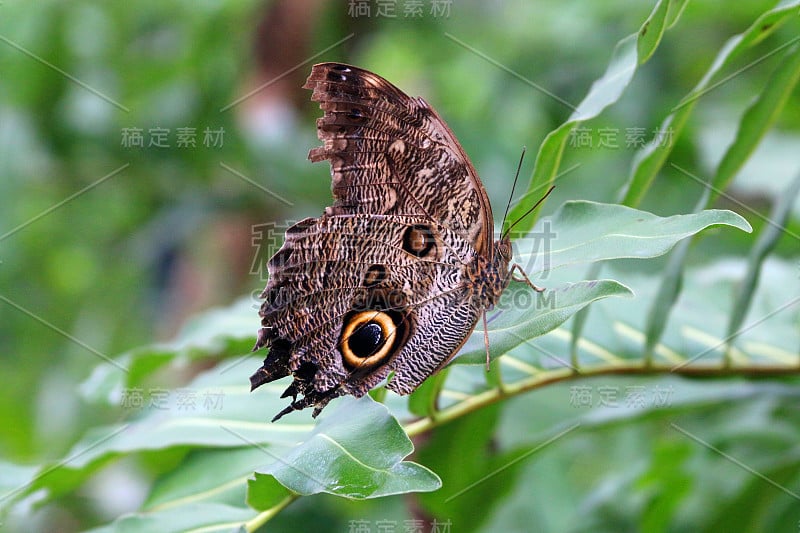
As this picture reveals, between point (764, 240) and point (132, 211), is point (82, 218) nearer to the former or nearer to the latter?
point (132, 211)

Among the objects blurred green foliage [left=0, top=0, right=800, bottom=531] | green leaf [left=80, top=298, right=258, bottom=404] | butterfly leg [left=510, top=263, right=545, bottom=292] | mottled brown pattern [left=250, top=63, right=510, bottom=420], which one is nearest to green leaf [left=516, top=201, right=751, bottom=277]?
butterfly leg [left=510, top=263, right=545, bottom=292]

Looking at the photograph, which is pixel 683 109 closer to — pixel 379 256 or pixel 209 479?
pixel 379 256

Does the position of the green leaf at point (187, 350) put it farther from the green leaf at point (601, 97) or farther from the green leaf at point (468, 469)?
the green leaf at point (601, 97)

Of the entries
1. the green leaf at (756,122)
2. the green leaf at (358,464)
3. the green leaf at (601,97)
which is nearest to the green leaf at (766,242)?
the green leaf at (756,122)

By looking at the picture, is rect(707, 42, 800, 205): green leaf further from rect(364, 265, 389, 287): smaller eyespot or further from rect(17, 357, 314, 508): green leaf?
rect(17, 357, 314, 508): green leaf

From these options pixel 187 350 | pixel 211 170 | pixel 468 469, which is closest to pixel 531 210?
pixel 468 469
